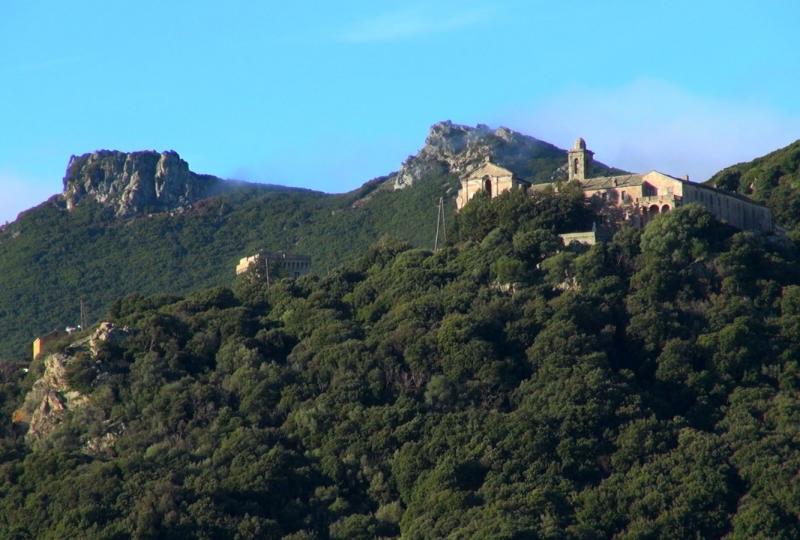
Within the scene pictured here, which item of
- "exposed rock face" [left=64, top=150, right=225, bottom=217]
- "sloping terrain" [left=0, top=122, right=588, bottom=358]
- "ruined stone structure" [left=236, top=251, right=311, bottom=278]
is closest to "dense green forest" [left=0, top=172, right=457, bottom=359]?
"sloping terrain" [left=0, top=122, right=588, bottom=358]

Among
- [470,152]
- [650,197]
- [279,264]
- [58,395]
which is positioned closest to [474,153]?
[470,152]

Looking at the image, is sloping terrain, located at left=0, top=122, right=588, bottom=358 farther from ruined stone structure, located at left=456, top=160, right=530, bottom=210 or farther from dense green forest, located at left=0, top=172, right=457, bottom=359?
ruined stone structure, located at left=456, top=160, right=530, bottom=210

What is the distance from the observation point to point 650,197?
73188 millimetres

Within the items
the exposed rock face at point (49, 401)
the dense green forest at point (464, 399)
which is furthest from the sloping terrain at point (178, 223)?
the exposed rock face at point (49, 401)

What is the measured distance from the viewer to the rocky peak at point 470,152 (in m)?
99.8

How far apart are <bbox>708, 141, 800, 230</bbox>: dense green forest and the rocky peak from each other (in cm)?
1098

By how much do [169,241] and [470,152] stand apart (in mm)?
15410

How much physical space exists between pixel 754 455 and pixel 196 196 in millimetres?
56118

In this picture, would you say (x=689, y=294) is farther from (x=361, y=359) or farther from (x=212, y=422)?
(x=212, y=422)

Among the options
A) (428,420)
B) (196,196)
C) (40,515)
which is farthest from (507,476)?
(196,196)

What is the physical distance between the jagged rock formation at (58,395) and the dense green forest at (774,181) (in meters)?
26.7

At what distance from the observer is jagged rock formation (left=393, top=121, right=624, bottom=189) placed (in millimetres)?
99438

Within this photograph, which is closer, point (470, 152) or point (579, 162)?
point (579, 162)

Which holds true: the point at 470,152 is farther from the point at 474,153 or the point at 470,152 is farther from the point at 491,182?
the point at 491,182
